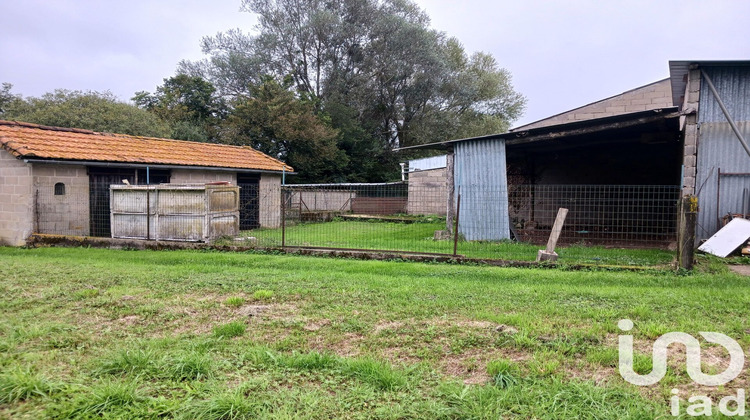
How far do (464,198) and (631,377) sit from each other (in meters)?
10.0

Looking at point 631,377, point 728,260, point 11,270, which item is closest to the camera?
point 631,377

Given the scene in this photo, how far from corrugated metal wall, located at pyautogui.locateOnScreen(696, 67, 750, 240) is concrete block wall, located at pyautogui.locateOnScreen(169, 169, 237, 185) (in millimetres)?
15364

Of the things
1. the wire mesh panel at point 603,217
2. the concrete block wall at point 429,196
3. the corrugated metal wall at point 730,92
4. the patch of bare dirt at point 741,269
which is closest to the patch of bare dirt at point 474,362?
the patch of bare dirt at point 741,269

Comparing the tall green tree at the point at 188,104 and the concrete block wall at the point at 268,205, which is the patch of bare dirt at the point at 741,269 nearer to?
the concrete block wall at the point at 268,205

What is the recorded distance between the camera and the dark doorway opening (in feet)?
57.1

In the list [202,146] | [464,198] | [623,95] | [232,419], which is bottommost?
[232,419]

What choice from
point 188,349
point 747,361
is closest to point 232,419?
point 188,349

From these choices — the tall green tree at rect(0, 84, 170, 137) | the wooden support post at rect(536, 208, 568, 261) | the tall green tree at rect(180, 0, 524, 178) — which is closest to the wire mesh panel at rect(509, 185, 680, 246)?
Result: the wooden support post at rect(536, 208, 568, 261)

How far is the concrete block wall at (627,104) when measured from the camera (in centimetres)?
1838

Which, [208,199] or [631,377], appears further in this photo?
[208,199]

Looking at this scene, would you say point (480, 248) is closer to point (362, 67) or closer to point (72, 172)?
point (72, 172)

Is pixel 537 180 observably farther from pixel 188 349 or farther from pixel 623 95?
pixel 188 349

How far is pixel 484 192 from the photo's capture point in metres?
13.0

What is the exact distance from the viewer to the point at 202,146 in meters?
19.0
